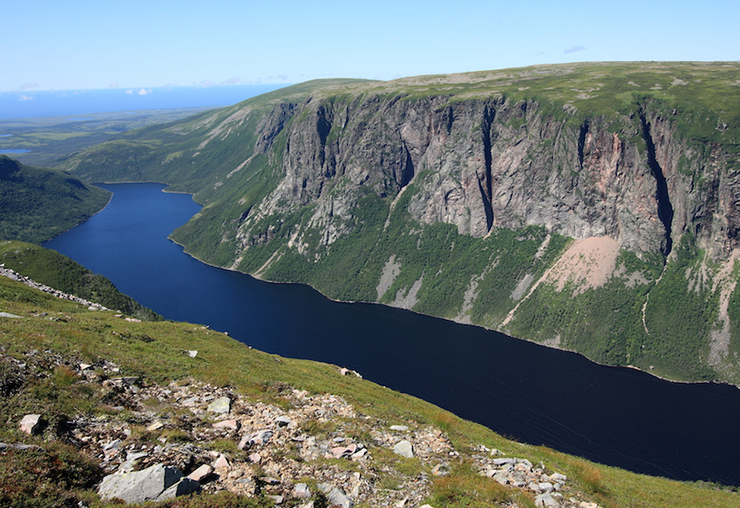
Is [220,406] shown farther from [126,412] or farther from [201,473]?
→ [201,473]

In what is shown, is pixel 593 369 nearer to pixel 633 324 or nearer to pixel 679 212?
pixel 633 324

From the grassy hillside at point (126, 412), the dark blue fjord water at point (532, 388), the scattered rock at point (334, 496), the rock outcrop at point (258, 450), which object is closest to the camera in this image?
the grassy hillside at point (126, 412)

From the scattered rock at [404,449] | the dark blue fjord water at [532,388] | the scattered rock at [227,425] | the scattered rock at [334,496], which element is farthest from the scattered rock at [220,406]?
the dark blue fjord water at [532,388]

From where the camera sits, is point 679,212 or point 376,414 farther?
point 679,212

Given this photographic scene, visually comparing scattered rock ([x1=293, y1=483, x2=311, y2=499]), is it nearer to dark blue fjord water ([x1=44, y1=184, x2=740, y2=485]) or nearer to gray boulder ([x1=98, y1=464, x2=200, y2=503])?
gray boulder ([x1=98, y1=464, x2=200, y2=503])

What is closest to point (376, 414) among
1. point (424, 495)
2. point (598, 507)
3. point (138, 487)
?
point (424, 495)

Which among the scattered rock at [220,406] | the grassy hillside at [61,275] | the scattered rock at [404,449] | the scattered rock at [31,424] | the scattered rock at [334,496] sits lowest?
the grassy hillside at [61,275]

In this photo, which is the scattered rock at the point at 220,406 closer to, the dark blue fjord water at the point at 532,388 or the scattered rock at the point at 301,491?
the scattered rock at the point at 301,491
